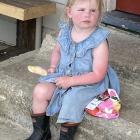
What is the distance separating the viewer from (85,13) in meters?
2.52

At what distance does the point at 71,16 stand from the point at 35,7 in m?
1.24

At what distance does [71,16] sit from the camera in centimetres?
262

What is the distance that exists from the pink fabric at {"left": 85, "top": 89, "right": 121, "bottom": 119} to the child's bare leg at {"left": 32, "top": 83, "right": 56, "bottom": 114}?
25cm

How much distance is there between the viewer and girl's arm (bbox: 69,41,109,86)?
2.54 meters

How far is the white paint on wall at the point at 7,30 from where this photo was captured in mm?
4684

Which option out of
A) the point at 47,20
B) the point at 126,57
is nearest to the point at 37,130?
Result: the point at 126,57

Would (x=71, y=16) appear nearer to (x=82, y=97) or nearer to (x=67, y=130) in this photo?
(x=82, y=97)

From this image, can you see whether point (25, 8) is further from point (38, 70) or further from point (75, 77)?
point (75, 77)

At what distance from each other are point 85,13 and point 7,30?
237 cm

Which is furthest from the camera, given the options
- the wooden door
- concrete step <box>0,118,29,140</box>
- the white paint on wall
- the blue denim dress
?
→ the white paint on wall

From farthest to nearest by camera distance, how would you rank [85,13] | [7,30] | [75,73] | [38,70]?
[7,30] → [38,70] → [75,73] → [85,13]

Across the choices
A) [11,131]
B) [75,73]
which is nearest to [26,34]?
[11,131]

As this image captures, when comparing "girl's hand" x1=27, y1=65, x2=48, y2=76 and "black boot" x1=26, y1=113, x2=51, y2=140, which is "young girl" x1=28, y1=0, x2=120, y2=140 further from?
"girl's hand" x1=27, y1=65, x2=48, y2=76

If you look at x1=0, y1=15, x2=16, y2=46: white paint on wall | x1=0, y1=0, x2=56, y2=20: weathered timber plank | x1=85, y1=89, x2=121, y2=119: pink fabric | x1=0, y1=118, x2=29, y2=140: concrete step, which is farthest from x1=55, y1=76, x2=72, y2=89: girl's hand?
x1=0, y1=15, x2=16, y2=46: white paint on wall
